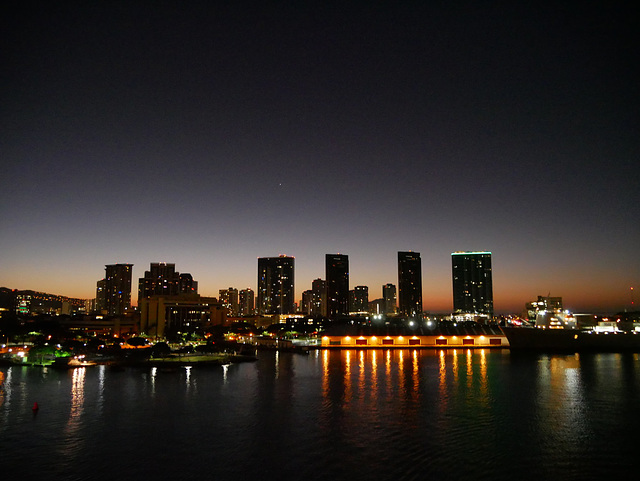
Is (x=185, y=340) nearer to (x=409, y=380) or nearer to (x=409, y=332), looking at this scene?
(x=409, y=332)

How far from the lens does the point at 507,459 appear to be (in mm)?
13523

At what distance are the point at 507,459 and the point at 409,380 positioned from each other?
14268mm

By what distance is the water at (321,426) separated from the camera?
12867 millimetres

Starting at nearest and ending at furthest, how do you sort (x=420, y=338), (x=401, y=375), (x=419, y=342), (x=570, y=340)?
(x=401, y=375) → (x=570, y=340) → (x=419, y=342) → (x=420, y=338)

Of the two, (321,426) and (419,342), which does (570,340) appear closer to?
(419,342)

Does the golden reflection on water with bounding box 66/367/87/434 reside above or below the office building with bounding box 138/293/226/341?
below

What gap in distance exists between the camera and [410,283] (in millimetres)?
188750

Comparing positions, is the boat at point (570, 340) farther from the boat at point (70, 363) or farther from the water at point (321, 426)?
the boat at point (70, 363)

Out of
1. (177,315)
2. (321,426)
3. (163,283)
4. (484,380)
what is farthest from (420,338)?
(163,283)

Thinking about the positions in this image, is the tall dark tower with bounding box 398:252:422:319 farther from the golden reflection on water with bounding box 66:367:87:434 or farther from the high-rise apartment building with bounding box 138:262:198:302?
the golden reflection on water with bounding box 66:367:87:434

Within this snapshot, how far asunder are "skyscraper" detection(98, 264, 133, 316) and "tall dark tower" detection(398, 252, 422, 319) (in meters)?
103

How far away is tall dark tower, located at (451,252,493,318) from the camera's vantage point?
167875 mm

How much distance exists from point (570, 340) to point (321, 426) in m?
45.6

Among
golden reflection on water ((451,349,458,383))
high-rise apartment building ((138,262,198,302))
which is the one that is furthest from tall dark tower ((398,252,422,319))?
golden reflection on water ((451,349,458,383))
